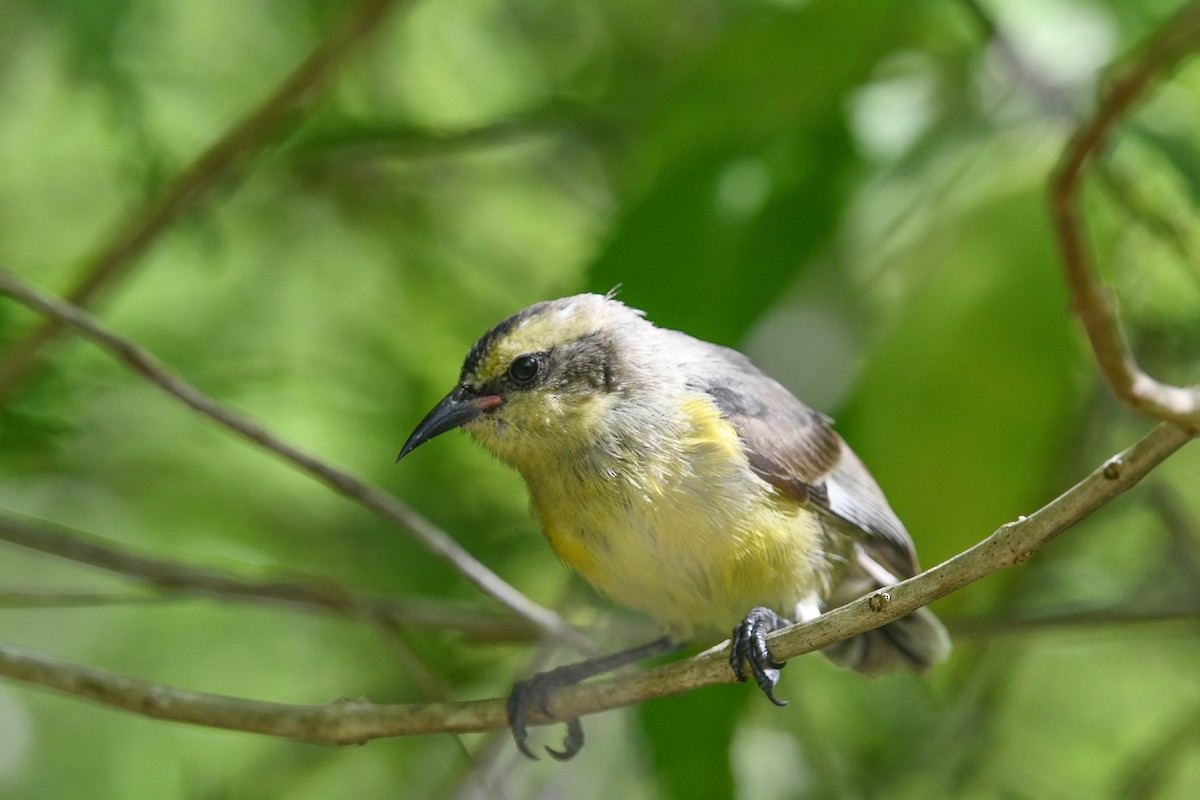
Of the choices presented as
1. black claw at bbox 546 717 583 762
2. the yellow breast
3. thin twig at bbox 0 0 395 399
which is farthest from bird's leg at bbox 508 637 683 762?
thin twig at bbox 0 0 395 399

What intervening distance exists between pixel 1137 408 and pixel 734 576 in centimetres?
146

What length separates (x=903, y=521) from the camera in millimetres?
3393

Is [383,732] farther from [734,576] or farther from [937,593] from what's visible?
[937,593]

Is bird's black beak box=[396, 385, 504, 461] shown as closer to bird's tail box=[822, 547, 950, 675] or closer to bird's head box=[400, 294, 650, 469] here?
bird's head box=[400, 294, 650, 469]

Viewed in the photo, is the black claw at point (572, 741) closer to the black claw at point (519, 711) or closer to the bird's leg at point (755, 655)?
the black claw at point (519, 711)

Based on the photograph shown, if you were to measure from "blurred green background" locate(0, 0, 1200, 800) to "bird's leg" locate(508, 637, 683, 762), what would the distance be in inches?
7.0

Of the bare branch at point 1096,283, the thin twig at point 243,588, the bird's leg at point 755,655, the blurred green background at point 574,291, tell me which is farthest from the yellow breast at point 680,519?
the bare branch at point 1096,283

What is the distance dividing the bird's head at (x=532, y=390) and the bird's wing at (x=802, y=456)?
0.91ft

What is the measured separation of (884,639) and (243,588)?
1776 millimetres

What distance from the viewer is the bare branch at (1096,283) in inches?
69.5

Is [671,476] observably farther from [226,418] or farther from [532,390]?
[226,418]

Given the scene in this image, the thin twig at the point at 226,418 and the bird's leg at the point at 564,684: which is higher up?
the thin twig at the point at 226,418

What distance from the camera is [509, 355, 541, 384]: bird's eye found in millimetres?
3291

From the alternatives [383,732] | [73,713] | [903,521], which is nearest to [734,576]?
[903,521]
